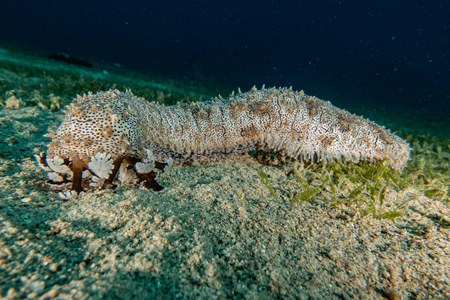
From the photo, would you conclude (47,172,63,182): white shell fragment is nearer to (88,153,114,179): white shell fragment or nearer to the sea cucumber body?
(88,153,114,179): white shell fragment

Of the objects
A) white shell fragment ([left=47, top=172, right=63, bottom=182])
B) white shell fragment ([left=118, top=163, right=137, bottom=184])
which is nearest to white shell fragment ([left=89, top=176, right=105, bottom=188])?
white shell fragment ([left=118, top=163, right=137, bottom=184])

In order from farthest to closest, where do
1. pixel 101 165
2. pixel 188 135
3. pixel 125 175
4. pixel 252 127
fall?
pixel 252 127 → pixel 188 135 → pixel 125 175 → pixel 101 165

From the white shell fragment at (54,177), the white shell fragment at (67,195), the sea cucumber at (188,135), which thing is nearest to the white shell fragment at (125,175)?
the sea cucumber at (188,135)

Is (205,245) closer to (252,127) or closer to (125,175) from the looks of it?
(125,175)

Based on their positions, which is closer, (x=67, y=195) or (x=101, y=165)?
(x=67, y=195)

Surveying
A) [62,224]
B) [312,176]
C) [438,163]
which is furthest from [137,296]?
[438,163]

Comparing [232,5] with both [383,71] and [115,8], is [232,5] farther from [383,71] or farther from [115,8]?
[383,71]

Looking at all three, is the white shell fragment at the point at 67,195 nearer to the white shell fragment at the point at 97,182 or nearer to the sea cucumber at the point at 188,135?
the sea cucumber at the point at 188,135

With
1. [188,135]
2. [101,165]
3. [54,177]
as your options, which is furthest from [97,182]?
[188,135]
